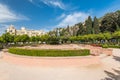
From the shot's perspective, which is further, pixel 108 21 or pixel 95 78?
pixel 108 21

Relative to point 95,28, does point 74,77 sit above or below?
below

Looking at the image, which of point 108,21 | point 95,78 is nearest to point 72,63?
point 95,78

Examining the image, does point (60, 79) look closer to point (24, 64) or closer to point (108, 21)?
point (24, 64)

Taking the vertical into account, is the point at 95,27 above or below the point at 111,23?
below

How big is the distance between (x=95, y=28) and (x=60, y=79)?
64.8m

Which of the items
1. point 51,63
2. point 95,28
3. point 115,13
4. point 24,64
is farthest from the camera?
point 115,13

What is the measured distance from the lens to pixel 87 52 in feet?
50.3

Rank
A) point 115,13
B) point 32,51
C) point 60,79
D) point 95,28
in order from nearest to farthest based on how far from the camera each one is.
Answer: point 60,79 → point 32,51 → point 95,28 → point 115,13

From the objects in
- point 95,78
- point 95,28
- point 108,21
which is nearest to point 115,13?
point 108,21

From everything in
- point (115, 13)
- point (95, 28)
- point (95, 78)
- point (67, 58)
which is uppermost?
point (115, 13)

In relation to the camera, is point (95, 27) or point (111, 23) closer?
point (95, 27)

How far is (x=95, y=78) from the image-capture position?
9273mm

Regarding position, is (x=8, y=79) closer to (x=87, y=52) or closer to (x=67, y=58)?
(x=67, y=58)

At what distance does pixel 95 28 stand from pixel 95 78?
210 feet
